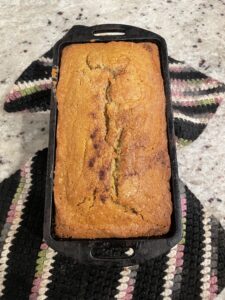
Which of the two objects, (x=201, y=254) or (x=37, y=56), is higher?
(x=37, y=56)

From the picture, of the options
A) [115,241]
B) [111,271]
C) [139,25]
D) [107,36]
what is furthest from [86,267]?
[139,25]

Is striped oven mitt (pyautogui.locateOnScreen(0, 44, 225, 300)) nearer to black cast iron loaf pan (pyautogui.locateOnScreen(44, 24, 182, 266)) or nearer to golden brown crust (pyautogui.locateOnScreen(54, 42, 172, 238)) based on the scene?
→ black cast iron loaf pan (pyautogui.locateOnScreen(44, 24, 182, 266))

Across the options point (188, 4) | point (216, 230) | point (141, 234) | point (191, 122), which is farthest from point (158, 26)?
point (141, 234)

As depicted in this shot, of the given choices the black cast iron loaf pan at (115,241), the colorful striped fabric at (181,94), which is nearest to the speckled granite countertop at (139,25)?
the colorful striped fabric at (181,94)

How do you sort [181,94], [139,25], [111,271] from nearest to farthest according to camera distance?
[111,271]
[181,94]
[139,25]

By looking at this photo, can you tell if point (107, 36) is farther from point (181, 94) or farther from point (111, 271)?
point (111, 271)

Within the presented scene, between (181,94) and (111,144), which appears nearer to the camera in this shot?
(111,144)

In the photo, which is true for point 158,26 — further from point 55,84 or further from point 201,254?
point 201,254
